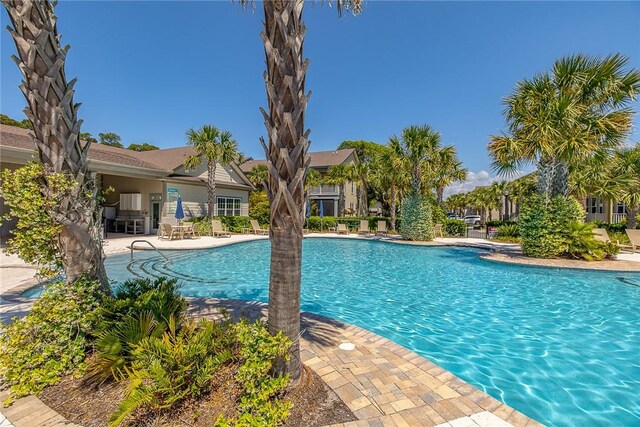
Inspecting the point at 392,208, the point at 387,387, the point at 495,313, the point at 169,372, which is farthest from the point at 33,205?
the point at 392,208

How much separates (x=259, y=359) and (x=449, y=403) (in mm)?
2040

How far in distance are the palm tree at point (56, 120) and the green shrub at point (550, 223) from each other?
609 inches

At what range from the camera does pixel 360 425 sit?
2.60 m

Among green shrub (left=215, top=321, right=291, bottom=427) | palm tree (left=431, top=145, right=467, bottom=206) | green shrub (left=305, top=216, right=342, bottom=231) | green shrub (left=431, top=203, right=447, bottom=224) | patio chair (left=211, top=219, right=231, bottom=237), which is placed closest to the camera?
green shrub (left=215, top=321, right=291, bottom=427)

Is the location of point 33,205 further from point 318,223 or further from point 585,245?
point 318,223

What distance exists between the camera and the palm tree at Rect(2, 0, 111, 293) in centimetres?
319

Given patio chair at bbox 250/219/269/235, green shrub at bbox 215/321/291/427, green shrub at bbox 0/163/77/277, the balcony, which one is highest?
the balcony

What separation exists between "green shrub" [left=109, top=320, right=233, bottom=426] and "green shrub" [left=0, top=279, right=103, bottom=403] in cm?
104

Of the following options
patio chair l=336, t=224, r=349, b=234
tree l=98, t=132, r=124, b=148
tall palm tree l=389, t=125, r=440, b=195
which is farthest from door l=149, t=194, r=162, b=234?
tree l=98, t=132, r=124, b=148

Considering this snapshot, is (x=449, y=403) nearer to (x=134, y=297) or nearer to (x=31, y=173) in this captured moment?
(x=134, y=297)

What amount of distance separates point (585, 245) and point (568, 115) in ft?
17.9

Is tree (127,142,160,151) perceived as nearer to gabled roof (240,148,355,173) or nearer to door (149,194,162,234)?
gabled roof (240,148,355,173)

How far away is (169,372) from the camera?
8.89 ft

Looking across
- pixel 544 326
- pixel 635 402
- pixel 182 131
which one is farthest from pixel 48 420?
pixel 182 131
